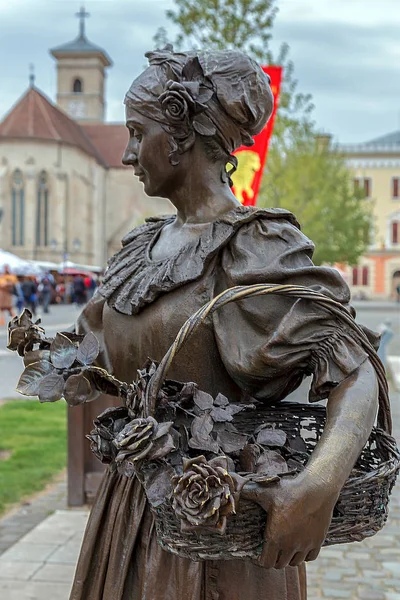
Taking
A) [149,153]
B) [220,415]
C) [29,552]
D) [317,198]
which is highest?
[317,198]

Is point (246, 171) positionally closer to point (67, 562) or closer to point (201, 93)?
point (67, 562)

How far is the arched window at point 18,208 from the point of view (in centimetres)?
5581

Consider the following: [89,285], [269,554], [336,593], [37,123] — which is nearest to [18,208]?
[37,123]

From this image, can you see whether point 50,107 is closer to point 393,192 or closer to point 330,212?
point 393,192

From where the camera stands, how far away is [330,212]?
3203 centimetres

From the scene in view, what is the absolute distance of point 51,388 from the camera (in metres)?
1.75

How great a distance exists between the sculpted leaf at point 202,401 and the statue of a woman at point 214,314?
0.14 meters

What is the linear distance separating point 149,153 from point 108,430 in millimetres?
690

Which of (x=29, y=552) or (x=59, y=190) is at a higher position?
(x=59, y=190)

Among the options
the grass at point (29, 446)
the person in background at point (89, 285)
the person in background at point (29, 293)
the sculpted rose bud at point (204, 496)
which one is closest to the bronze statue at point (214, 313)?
the sculpted rose bud at point (204, 496)

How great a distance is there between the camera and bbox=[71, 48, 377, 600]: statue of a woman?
1709 millimetres

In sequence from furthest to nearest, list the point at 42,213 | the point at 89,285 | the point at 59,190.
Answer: the point at 59,190 < the point at 42,213 < the point at 89,285

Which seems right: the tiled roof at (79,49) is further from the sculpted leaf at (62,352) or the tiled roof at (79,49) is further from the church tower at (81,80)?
the sculpted leaf at (62,352)

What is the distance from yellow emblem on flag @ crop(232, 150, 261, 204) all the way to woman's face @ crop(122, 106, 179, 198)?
6.57 meters
